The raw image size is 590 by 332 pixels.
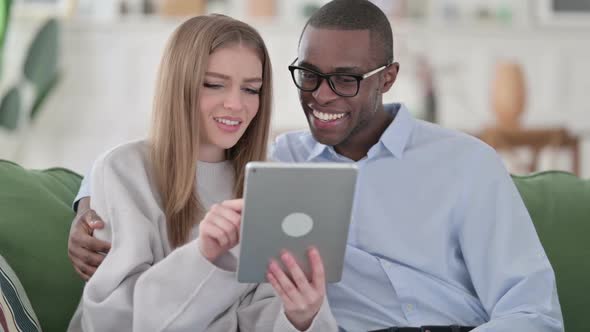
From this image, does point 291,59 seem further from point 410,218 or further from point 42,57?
point 410,218

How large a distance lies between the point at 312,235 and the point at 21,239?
822 millimetres

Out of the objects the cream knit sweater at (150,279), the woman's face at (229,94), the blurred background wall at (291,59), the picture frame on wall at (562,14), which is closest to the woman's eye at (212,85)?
the woman's face at (229,94)

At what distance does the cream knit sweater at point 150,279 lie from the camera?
1652 mm

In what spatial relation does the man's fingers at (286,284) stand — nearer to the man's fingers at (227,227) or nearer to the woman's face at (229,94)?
the man's fingers at (227,227)

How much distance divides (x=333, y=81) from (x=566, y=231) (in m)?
0.69

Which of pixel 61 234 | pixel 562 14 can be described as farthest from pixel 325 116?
pixel 562 14

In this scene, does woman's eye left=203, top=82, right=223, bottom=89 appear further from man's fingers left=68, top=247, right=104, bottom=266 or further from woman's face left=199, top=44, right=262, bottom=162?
man's fingers left=68, top=247, right=104, bottom=266

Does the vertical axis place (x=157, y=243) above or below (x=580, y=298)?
above

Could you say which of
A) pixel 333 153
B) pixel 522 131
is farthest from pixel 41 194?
pixel 522 131

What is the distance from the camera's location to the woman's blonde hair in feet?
5.96

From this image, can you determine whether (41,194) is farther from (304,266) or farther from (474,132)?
(474,132)

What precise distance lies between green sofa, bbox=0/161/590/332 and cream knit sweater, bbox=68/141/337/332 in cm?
22

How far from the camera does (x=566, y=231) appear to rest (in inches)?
86.4

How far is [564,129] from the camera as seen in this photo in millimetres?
5555
